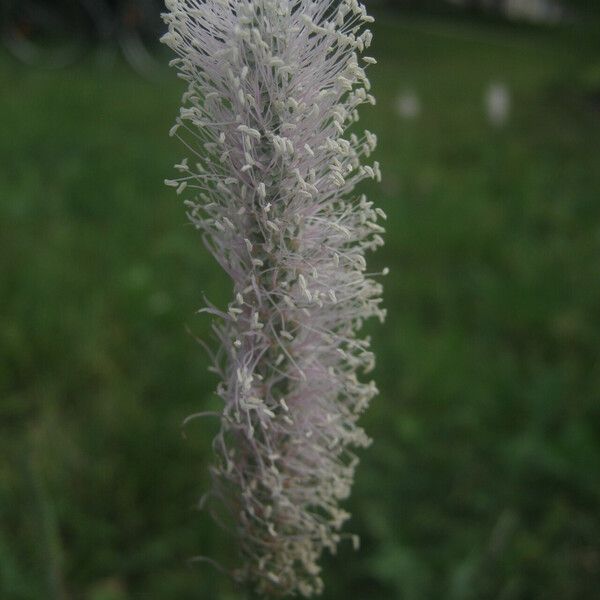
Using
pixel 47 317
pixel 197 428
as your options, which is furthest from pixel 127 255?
pixel 197 428

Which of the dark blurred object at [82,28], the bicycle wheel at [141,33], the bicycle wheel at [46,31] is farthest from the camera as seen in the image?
the bicycle wheel at [141,33]

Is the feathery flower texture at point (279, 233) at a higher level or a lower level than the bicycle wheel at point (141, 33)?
lower

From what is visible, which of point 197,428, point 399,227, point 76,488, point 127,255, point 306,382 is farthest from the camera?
point 399,227

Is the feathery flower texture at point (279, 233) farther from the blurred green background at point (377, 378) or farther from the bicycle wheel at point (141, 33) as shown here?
the bicycle wheel at point (141, 33)

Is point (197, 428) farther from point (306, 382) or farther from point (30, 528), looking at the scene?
point (306, 382)

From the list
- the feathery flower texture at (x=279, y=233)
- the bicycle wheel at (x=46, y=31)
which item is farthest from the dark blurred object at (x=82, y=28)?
the feathery flower texture at (x=279, y=233)

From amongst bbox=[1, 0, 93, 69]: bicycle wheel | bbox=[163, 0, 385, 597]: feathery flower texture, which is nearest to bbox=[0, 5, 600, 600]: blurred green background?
bbox=[163, 0, 385, 597]: feathery flower texture

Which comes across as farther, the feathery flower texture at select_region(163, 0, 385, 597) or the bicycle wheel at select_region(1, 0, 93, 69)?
the bicycle wheel at select_region(1, 0, 93, 69)

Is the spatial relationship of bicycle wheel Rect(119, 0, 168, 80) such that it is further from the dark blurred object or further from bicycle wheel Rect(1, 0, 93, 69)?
bicycle wheel Rect(1, 0, 93, 69)
